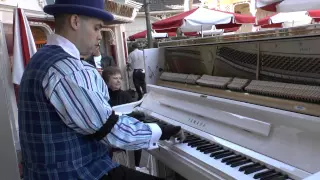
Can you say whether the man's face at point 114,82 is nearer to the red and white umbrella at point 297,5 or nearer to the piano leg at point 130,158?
the piano leg at point 130,158

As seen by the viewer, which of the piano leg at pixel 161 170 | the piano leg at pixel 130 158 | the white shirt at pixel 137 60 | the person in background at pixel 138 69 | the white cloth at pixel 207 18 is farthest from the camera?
the white shirt at pixel 137 60

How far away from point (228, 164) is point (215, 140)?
0.36m

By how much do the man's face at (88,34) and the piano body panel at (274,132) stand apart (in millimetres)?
1078

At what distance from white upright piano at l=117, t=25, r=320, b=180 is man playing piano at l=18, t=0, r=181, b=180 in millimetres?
512

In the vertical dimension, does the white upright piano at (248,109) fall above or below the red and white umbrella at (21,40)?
below

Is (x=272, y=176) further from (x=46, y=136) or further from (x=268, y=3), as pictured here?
(x=268, y=3)

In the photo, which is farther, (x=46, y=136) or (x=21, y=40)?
(x=21, y=40)

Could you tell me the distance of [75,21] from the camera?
164 centimetres

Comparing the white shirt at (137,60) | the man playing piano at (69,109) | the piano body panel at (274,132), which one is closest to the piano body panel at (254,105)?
the piano body panel at (274,132)

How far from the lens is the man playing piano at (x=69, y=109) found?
151 centimetres

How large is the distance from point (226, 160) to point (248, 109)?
42 centimetres

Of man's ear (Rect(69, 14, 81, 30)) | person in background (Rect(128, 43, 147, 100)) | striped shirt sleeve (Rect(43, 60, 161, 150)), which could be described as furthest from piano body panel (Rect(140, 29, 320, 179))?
person in background (Rect(128, 43, 147, 100))

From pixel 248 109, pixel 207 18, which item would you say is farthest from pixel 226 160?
pixel 207 18

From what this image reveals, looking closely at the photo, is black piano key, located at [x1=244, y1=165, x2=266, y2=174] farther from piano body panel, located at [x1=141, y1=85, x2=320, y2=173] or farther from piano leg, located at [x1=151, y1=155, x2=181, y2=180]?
piano leg, located at [x1=151, y1=155, x2=181, y2=180]
